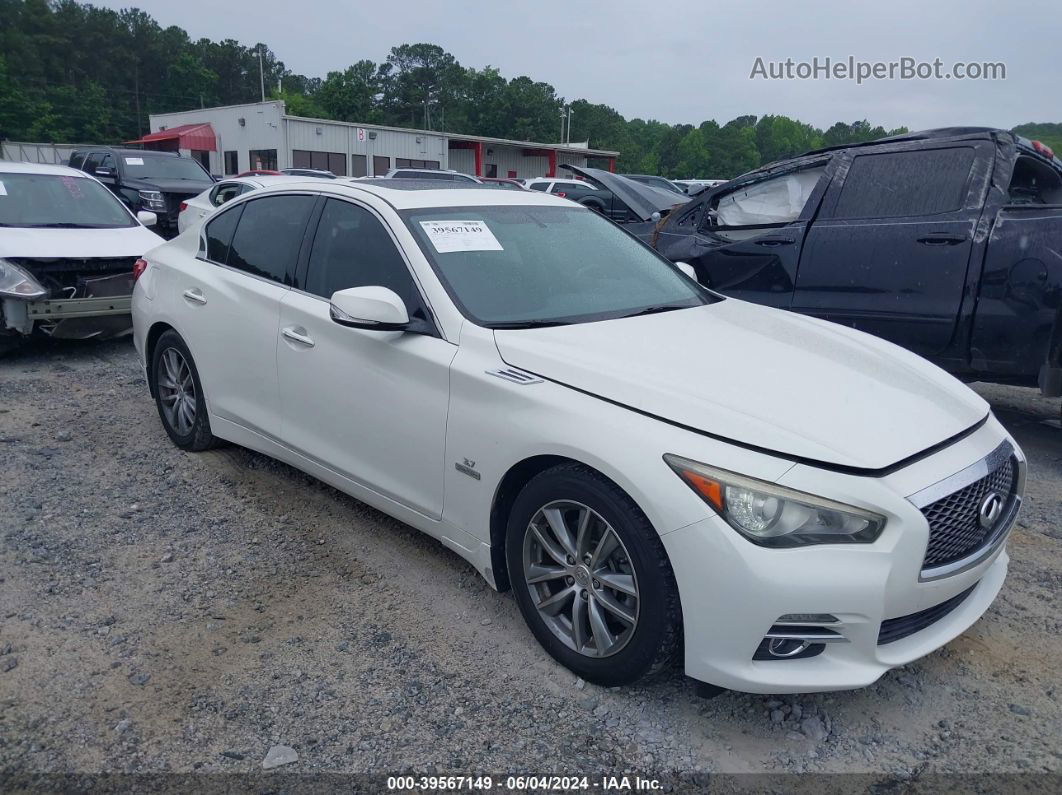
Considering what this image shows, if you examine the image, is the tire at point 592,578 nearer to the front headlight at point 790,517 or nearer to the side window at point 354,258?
the front headlight at point 790,517

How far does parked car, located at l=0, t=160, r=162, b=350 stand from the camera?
6.48m

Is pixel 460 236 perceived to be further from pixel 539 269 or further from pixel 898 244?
pixel 898 244

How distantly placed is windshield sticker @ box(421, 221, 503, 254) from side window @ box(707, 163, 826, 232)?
120 inches

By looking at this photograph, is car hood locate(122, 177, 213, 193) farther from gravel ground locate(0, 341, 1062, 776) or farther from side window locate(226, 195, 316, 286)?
gravel ground locate(0, 341, 1062, 776)

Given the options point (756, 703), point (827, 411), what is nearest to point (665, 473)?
point (827, 411)

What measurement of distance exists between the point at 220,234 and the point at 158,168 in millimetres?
12216

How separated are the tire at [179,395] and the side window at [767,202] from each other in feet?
12.8

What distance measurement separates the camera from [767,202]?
6.27 metres

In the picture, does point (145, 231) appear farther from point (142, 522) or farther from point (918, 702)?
point (918, 702)

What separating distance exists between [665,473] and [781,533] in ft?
1.19

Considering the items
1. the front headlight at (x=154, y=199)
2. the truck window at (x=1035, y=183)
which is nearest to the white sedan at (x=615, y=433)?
the truck window at (x=1035, y=183)

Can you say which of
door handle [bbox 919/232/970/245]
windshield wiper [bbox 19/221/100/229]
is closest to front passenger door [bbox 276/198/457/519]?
door handle [bbox 919/232/970/245]

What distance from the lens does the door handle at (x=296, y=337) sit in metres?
3.72

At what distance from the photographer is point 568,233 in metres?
3.92
